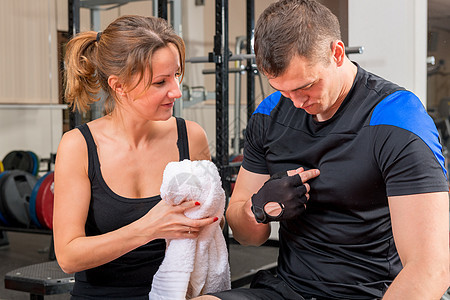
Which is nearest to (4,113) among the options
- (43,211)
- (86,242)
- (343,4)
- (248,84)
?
(43,211)

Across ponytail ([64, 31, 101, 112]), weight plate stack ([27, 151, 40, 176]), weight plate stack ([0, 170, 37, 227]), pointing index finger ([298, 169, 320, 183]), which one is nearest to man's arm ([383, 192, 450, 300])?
pointing index finger ([298, 169, 320, 183])

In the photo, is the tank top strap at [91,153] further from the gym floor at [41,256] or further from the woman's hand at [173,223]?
the gym floor at [41,256]

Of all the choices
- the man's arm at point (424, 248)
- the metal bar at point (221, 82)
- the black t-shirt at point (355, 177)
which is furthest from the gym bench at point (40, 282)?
the man's arm at point (424, 248)

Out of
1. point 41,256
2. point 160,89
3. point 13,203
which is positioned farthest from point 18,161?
point 160,89

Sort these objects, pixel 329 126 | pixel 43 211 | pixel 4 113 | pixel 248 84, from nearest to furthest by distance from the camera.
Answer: pixel 329 126 < pixel 43 211 < pixel 248 84 < pixel 4 113

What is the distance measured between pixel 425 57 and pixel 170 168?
1698 millimetres

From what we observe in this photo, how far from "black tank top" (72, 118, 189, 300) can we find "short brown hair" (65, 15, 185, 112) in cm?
16

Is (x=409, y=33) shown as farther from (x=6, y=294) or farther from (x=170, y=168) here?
(x=6, y=294)

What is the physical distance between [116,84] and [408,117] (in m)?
0.77

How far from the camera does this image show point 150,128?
5.16 ft

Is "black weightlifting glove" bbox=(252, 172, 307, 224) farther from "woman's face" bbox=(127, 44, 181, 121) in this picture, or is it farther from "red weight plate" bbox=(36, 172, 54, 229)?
"red weight plate" bbox=(36, 172, 54, 229)

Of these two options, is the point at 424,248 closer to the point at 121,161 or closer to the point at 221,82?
the point at 121,161

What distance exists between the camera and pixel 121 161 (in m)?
1.50

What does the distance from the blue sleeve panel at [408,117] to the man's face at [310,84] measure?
0.11m
